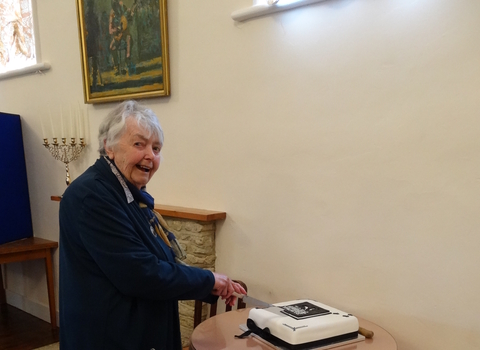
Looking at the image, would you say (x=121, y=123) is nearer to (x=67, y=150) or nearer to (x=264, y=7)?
(x=264, y=7)

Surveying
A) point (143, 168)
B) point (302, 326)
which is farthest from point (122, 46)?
Result: point (302, 326)

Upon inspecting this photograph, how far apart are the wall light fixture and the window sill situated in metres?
1.91

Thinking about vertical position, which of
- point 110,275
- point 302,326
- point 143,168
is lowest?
point 302,326

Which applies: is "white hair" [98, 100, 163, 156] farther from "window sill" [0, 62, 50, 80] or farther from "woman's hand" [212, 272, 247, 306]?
"window sill" [0, 62, 50, 80]

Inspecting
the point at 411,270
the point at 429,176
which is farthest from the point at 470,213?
the point at 411,270

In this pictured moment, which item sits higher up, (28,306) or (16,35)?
(16,35)

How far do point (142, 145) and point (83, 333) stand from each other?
0.65m

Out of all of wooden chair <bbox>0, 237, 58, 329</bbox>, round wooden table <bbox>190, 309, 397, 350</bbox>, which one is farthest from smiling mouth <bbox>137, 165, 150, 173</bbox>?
wooden chair <bbox>0, 237, 58, 329</bbox>

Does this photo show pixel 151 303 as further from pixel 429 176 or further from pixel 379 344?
pixel 429 176

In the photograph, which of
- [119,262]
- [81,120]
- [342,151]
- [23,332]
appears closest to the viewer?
[119,262]

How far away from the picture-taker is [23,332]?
329 centimetres

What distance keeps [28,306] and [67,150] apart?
167 centimetres

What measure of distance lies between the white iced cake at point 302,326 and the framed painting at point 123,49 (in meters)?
1.50

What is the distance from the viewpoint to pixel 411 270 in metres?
1.62
